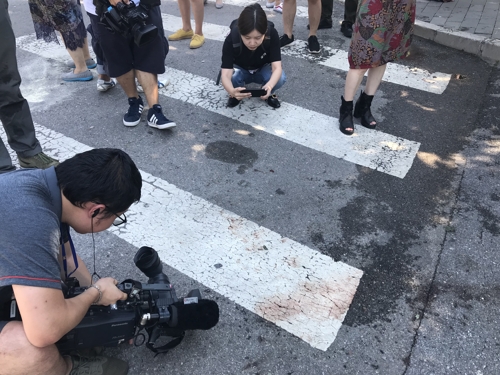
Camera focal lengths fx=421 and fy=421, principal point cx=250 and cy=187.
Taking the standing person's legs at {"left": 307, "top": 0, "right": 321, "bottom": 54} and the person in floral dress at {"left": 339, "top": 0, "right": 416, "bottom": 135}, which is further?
the standing person's legs at {"left": 307, "top": 0, "right": 321, "bottom": 54}

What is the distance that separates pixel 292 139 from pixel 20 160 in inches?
86.5

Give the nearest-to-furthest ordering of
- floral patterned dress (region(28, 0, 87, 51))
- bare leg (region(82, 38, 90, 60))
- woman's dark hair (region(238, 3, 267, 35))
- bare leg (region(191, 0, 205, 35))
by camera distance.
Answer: woman's dark hair (region(238, 3, 267, 35)), floral patterned dress (region(28, 0, 87, 51)), bare leg (region(82, 38, 90, 60)), bare leg (region(191, 0, 205, 35))

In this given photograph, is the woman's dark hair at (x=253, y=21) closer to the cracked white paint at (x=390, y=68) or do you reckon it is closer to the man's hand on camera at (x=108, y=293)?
the cracked white paint at (x=390, y=68)

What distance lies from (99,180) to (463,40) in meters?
5.14

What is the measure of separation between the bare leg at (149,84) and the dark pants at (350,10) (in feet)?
10.5

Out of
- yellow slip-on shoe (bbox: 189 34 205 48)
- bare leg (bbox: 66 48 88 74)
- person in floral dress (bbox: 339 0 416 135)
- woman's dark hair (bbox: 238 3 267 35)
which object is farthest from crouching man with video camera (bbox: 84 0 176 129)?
person in floral dress (bbox: 339 0 416 135)

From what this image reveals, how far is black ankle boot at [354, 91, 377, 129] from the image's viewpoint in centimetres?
378

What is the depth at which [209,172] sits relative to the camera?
3.30 m

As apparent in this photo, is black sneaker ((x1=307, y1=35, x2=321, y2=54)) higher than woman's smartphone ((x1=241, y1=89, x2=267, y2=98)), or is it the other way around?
woman's smartphone ((x1=241, y1=89, x2=267, y2=98))

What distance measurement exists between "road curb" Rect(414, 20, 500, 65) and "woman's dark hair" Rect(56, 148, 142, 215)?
488 cm

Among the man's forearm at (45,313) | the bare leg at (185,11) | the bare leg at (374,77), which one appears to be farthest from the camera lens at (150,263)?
the bare leg at (185,11)

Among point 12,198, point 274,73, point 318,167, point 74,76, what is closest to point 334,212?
point 318,167

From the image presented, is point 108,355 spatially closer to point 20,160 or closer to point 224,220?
point 224,220

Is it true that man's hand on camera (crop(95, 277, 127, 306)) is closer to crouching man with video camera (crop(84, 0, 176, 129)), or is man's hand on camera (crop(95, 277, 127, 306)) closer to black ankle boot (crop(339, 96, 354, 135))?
crouching man with video camera (crop(84, 0, 176, 129))
